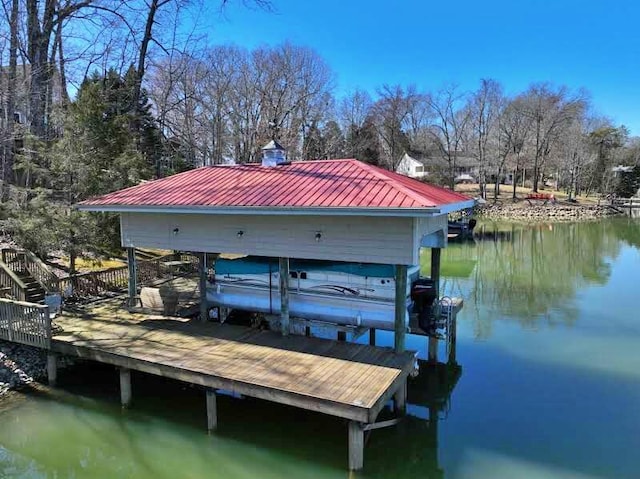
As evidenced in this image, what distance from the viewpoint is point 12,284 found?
11789mm

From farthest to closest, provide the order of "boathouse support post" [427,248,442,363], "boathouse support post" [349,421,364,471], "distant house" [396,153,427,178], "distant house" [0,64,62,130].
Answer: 1. "distant house" [396,153,427,178]
2. "distant house" [0,64,62,130]
3. "boathouse support post" [427,248,442,363]
4. "boathouse support post" [349,421,364,471]

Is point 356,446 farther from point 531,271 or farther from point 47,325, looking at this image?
point 531,271

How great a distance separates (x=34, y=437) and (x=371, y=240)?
22.0 ft

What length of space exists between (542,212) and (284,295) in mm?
45808

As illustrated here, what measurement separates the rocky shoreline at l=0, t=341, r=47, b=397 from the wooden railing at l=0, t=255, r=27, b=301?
161cm

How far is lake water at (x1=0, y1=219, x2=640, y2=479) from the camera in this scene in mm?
7285

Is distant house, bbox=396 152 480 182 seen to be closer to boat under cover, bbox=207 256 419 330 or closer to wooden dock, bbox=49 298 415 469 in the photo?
boat under cover, bbox=207 256 419 330

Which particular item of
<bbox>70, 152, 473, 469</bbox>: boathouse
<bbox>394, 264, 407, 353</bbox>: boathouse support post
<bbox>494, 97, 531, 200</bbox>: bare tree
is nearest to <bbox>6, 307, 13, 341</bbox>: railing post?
<bbox>70, 152, 473, 469</bbox>: boathouse

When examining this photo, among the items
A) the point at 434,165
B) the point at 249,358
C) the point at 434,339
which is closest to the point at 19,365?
the point at 249,358

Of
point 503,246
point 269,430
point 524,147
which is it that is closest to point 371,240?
point 269,430

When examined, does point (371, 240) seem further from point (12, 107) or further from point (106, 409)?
point (12, 107)

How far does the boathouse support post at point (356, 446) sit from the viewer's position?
685 cm

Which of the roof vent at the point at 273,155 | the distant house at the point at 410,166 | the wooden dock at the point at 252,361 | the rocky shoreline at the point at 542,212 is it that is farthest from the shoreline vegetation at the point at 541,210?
the wooden dock at the point at 252,361

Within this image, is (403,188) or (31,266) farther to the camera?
(31,266)
